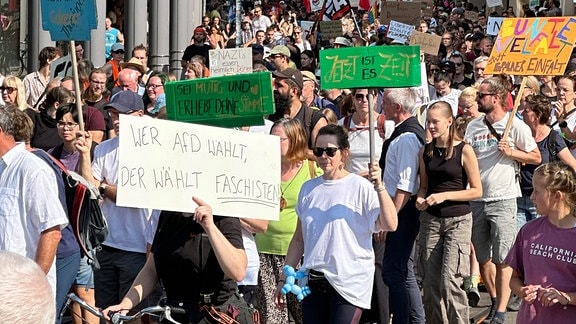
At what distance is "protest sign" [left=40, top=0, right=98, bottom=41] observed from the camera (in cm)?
1041

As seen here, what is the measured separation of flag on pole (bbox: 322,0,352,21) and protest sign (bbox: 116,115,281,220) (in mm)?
16498

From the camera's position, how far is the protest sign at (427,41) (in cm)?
1620

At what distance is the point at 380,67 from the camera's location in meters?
7.74

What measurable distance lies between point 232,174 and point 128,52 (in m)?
14.9

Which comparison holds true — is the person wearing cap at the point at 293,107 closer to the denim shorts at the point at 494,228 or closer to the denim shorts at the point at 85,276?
the denim shorts at the point at 494,228

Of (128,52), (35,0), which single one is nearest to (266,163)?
(35,0)

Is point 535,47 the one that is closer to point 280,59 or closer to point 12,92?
point 280,59

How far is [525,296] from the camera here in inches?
233

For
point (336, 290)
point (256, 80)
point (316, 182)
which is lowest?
point (336, 290)

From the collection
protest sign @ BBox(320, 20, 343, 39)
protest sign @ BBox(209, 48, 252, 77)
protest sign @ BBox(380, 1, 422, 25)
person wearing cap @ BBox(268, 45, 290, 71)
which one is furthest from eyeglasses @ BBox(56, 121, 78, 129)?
protest sign @ BBox(320, 20, 343, 39)

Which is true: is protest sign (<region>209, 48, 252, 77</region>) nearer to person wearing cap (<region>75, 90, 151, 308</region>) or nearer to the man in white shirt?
person wearing cap (<region>75, 90, 151, 308</region>)

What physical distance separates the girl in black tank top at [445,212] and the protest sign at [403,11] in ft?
37.3

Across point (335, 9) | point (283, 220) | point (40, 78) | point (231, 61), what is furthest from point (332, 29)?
point (283, 220)

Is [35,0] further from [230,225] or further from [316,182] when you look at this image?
[230,225]
